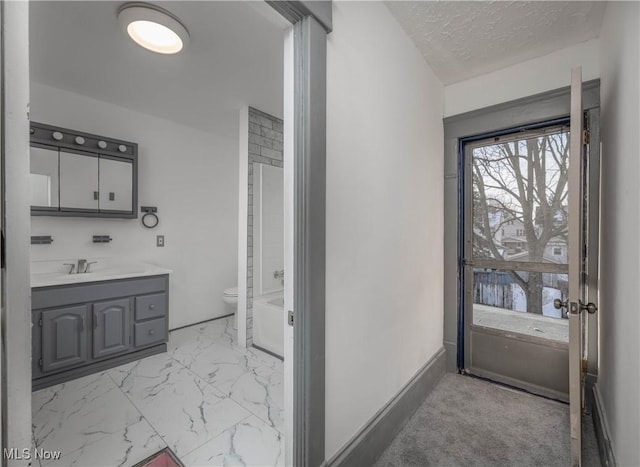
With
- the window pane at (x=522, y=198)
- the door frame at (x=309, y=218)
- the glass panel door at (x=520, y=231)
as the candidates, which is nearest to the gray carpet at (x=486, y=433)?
the glass panel door at (x=520, y=231)

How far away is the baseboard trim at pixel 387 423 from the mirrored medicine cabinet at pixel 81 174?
3026 millimetres

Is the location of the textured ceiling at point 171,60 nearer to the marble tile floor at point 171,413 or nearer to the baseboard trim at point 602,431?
the marble tile floor at point 171,413

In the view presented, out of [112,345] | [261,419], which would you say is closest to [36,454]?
[112,345]

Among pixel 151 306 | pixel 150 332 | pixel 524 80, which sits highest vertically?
→ pixel 524 80

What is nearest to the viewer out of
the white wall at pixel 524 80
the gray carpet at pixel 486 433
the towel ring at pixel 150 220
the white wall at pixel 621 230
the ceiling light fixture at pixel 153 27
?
the white wall at pixel 621 230

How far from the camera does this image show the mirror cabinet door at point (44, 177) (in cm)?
256

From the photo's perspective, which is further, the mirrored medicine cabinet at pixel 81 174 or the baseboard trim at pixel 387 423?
the mirrored medicine cabinet at pixel 81 174

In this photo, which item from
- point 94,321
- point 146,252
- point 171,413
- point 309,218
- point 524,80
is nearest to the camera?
point 309,218

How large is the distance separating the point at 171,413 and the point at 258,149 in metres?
→ 2.50

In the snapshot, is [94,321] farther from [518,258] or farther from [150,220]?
[518,258]

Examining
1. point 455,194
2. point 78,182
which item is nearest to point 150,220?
point 78,182

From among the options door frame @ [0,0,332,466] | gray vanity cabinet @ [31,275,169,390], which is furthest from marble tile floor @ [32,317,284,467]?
door frame @ [0,0,332,466]

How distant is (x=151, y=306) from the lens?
278 centimetres

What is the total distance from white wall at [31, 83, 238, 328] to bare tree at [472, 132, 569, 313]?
3.19 meters
